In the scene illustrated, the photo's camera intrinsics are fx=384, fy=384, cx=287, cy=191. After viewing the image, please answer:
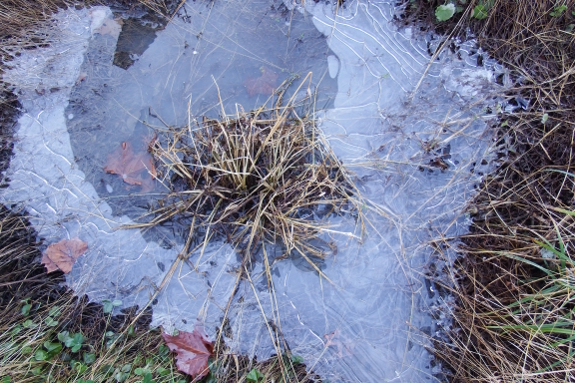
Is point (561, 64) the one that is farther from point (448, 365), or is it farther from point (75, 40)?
point (75, 40)

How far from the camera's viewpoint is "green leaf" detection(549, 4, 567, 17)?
1.87 meters

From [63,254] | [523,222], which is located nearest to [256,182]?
[63,254]

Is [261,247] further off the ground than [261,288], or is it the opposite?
[261,247]

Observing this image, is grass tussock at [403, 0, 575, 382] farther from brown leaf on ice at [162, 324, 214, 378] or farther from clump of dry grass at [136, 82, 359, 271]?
brown leaf on ice at [162, 324, 214, 378]

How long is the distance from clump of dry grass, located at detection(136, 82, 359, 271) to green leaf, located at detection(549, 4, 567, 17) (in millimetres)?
1311

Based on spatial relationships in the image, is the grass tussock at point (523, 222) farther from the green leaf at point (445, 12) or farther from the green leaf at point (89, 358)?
the green leaf at point (89, 358)

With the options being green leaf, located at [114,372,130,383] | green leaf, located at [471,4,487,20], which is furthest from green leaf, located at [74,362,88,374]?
green leaf, located at [471,4,487,20]

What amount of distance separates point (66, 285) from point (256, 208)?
2.89ft

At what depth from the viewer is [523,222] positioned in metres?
1.66

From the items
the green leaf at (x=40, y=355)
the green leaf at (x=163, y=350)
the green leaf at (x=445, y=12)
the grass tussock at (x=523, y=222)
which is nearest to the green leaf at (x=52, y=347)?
the green leaf at (x=40, y=355)

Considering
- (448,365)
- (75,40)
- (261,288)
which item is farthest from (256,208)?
(75,40)

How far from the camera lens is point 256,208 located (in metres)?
1.70

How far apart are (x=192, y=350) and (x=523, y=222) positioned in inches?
58.7

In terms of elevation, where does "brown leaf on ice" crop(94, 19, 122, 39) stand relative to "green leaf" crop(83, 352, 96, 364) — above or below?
above
